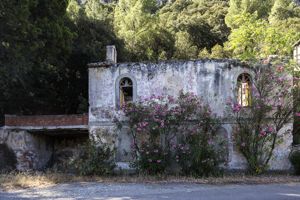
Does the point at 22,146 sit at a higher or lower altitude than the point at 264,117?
lower

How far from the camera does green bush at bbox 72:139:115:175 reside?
63.5ft

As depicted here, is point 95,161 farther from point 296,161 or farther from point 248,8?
point 248,8

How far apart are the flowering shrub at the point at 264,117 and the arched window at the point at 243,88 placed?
4.61 ft

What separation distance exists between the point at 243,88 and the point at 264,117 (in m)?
2.70

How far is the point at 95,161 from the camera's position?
19500mm

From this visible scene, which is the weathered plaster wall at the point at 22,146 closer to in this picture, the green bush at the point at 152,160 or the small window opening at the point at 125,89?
the small window opening at the point at 125,89

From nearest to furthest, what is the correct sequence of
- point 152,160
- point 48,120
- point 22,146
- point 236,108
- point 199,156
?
point 199,156 → point 152,160 → point 236,108 → point 48,120 → point 22,146

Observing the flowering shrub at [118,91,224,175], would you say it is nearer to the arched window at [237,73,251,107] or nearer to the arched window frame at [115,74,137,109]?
the arched window frame at [115,74,137,109]

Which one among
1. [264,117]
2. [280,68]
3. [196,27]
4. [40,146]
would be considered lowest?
[40,146]

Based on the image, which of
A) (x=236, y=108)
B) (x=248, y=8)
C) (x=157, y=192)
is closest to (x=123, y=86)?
(x=236, y=108)

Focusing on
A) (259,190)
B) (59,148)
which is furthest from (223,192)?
(59,148)

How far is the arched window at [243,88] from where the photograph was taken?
22.7 metres

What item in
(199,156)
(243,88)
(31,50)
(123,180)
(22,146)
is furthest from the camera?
(22,146)

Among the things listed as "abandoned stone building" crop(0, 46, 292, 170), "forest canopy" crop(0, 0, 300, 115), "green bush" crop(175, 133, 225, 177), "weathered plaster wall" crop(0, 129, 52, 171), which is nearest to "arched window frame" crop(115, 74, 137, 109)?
"abandoned stone building" crop(0, 46, 292, 170)
